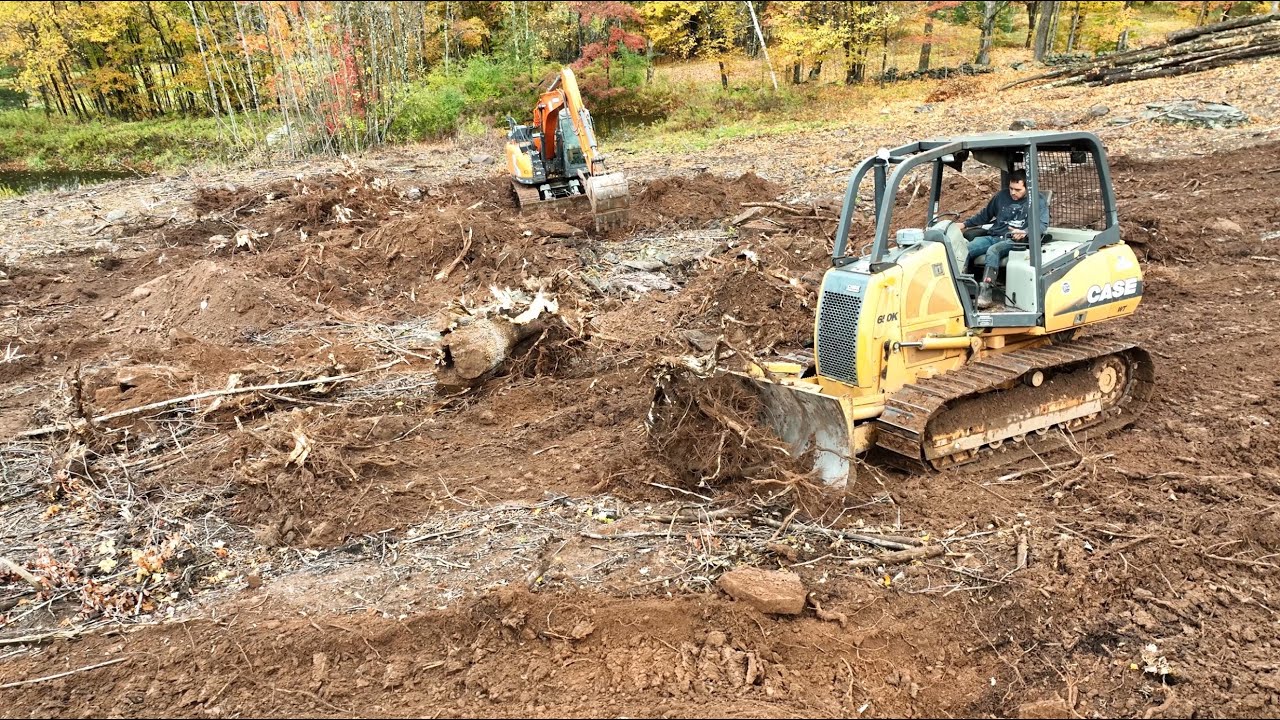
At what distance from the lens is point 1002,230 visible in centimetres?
611

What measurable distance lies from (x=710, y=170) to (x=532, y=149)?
14.2 ft

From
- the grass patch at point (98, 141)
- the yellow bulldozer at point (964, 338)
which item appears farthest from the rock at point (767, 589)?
the grass patch at point (98, 141)

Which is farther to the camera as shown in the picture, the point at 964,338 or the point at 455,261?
the point at 455,261

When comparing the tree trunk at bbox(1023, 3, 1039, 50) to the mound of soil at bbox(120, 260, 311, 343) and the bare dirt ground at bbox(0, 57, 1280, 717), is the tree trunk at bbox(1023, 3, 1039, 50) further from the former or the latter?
the mound of soil at bbox(120, 260, 311, 343)

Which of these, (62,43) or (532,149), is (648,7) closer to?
(532,149)

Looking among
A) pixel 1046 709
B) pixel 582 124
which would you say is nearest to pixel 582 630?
pixel 1046 709

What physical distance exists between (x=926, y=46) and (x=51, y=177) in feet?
94.9

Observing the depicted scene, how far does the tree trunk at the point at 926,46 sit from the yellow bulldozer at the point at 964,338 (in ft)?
68.8

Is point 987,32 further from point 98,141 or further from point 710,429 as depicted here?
point 98,141

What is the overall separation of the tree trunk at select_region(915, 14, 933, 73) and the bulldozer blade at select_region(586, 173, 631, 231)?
631 inches

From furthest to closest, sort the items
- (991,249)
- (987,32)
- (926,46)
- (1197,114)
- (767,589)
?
(926,46) < (987,32) < (1197,114) < (991,249) < (767,589)

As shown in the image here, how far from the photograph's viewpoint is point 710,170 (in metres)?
17.2

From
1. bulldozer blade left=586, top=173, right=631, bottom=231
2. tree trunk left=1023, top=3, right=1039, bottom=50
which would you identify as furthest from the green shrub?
tree trunk left=1023, top=3, right=1039, bottom=50

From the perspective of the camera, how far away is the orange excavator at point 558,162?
43.1ft
